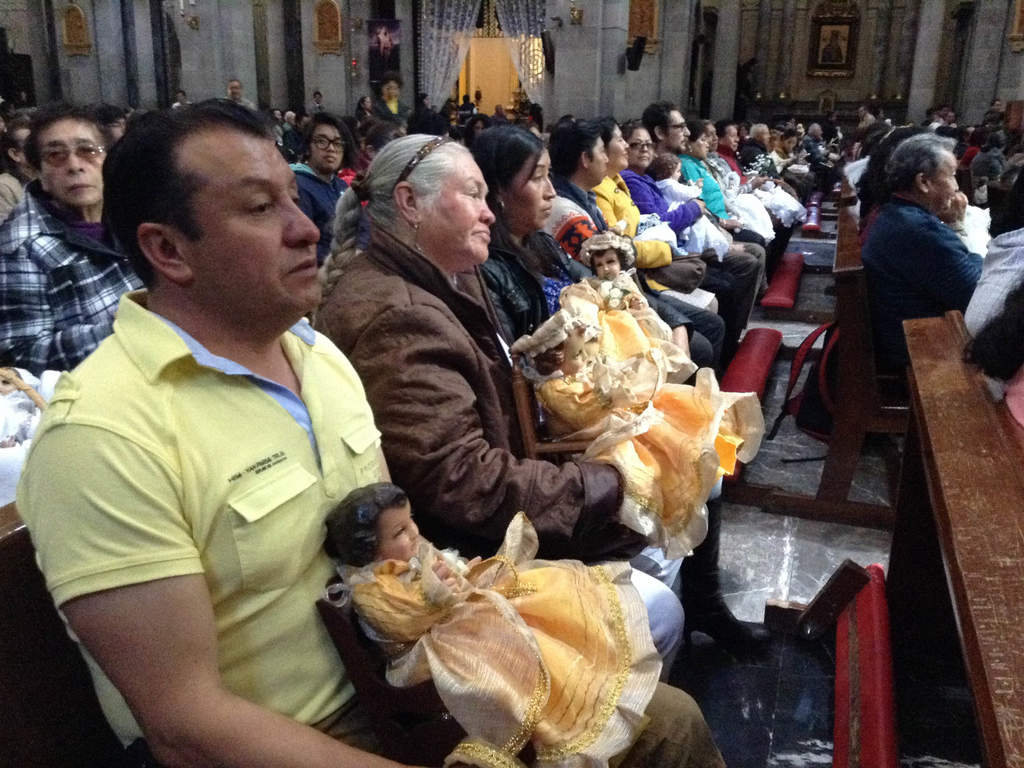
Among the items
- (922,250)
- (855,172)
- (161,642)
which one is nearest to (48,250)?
(161,642)

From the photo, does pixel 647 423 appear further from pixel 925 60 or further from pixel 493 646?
pixel 925 60

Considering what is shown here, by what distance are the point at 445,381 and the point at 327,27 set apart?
16.2 metres

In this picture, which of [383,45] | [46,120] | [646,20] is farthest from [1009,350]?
[383,45]

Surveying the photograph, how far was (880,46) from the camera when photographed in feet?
68.1

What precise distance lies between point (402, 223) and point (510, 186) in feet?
3.09

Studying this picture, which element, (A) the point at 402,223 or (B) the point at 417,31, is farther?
(B) the point at 417,31

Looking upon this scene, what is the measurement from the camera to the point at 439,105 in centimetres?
1594

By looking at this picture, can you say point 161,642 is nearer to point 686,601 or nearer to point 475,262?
point 475,262

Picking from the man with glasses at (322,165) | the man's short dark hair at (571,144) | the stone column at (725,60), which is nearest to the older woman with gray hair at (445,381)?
the man's short dark hair at (571,144)

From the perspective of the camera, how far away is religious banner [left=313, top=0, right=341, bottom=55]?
16141 mm

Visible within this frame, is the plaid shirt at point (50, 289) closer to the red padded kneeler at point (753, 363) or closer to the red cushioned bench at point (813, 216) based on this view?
the red padded kneeler at point (753, 363)

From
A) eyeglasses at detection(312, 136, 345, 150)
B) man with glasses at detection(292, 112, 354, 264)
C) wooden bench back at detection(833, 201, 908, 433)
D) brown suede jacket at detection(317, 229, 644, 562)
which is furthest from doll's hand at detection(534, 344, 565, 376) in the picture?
eyeglasses at detection(312, 136, 345, 150)

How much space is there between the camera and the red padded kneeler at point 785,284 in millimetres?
6867

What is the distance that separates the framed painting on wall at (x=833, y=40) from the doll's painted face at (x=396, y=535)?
74.6 ft
